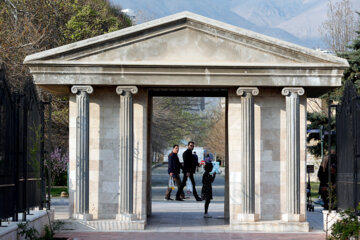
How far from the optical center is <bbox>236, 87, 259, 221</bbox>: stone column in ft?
52.9

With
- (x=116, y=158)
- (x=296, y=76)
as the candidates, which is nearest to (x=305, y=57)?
(x=296, y=76)

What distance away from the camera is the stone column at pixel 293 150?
52.5 feet

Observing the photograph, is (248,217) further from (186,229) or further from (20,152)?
(20,152)

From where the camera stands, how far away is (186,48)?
16.1 metres

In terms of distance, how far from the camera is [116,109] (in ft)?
53.9

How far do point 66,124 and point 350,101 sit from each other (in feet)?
81.9

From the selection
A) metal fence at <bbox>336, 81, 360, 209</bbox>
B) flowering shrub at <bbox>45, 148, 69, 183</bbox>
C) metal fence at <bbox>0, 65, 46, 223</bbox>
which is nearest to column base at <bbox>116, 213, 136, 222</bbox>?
metal fence at <bbox>0, 65, 46, 223</bbox>

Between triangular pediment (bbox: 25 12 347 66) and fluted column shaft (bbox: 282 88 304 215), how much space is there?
2.53 feet

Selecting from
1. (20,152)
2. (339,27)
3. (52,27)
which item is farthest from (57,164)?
(20,152)

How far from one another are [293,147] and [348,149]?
2.41 meters

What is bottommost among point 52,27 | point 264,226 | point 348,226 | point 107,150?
point 264,226

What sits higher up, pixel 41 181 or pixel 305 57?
pixel 305 57

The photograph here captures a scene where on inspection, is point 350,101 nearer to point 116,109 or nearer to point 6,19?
point 116,109

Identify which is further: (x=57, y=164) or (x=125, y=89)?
(x=57, y=164)
